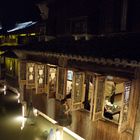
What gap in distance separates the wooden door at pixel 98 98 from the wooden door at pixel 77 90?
5.13ft

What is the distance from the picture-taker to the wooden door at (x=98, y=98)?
9.48 meters

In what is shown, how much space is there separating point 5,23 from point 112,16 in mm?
38131

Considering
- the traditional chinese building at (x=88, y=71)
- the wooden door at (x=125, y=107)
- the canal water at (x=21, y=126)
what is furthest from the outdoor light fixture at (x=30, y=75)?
the wooden door at (x=125, y=107)

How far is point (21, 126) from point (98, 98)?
983 cm

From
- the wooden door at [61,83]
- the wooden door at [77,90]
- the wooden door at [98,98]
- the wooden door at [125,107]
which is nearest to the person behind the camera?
the wooden door at [125,107]

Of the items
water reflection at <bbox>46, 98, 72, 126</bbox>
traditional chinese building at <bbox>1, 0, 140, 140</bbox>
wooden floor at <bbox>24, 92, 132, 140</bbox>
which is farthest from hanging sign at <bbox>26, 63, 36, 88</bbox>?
wooden floor at <bbox>24, 92, 132, 140</bbox>

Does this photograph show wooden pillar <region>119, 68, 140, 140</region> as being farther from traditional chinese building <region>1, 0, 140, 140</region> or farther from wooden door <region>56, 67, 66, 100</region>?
wooden door <region>56, 67, 66, 100</region>

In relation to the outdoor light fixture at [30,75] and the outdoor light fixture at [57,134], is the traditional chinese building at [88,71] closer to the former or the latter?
the outdoor light fixture at [30,75]

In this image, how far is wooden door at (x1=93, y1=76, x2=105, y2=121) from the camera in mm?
9482

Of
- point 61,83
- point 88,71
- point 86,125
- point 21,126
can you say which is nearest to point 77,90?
point 88,71

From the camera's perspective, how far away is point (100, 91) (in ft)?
31.8

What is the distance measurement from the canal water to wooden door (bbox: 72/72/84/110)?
3146mm

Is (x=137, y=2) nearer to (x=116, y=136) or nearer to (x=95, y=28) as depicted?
(x=95, y=28)

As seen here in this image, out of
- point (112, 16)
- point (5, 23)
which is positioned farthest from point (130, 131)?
point (5, 23)
